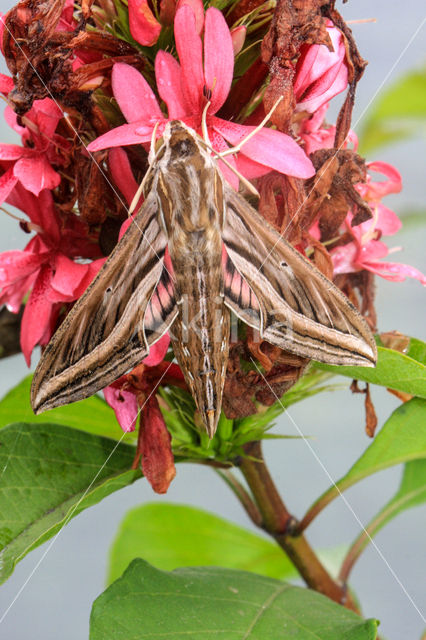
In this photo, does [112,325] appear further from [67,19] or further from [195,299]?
[67,19]

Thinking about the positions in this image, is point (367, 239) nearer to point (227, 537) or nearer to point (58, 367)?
point (58, 367)

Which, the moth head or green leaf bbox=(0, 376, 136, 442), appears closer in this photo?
the moth head

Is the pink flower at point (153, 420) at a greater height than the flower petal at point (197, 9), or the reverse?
the flower petal at point (197, 9)

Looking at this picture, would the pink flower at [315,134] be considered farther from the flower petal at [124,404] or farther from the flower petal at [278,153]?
the flower petal at [124,404]

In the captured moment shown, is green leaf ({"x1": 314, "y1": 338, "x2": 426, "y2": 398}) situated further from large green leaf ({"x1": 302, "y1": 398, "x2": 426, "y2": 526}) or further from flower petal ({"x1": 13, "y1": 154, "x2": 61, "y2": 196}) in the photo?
flower petal ({"x1": 13, "y1": 154, "x2": 61, "y2": 196})

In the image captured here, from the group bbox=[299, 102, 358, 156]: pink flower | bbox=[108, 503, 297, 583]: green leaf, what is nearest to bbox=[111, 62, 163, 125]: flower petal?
bbox=[299, 102, 358, 156]: pink flower

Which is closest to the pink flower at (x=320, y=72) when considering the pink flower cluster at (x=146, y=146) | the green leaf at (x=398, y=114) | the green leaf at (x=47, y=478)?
the pink flower cluster at (x=146, y=146)
